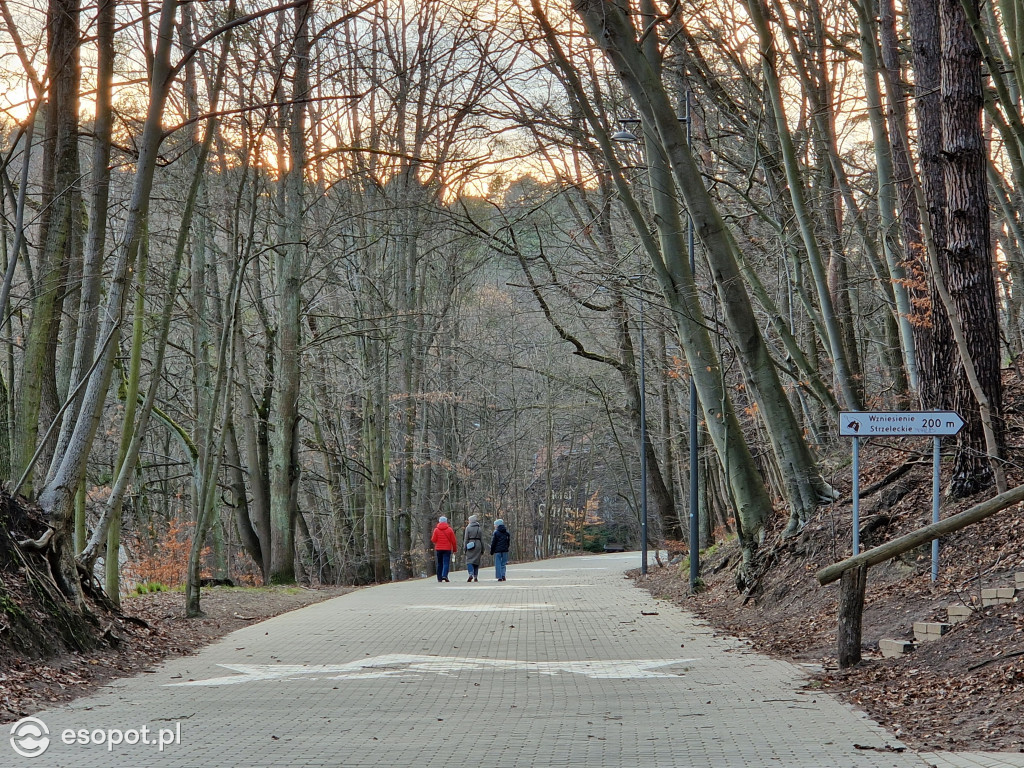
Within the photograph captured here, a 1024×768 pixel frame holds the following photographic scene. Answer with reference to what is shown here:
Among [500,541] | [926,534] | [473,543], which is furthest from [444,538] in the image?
[926,534]

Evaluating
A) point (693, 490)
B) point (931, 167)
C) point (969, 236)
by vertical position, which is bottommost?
point (693, 490)

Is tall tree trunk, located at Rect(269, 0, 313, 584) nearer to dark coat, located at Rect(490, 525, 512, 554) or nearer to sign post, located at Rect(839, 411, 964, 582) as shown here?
dark coat, located at Rect(490, 525, 512, 554)

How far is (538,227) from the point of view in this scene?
20.5 metres

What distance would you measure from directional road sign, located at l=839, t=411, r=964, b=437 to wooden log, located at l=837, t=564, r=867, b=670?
2.48 metres

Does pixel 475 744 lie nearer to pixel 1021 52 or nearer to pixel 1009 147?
pixel 1021 52

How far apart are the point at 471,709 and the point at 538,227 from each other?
1382cm

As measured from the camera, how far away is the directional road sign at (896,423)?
36.2ft

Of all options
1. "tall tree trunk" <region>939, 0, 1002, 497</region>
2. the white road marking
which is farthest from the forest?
the white road marking

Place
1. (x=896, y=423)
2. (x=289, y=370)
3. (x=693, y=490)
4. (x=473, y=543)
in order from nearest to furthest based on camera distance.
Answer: (x=896, y=423), (x=693, y=490), (x=289, y=370), (x=473, y=543)

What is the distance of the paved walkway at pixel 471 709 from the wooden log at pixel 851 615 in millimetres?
433

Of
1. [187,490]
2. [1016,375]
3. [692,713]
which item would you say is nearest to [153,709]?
[692,713]

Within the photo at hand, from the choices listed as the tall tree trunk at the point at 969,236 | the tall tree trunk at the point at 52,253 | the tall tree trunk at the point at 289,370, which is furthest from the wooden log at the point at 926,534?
the tall tree trunk at the point at 289,370

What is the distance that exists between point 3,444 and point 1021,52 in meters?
14.0

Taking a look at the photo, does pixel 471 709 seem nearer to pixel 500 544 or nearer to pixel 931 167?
pixel 931 167
